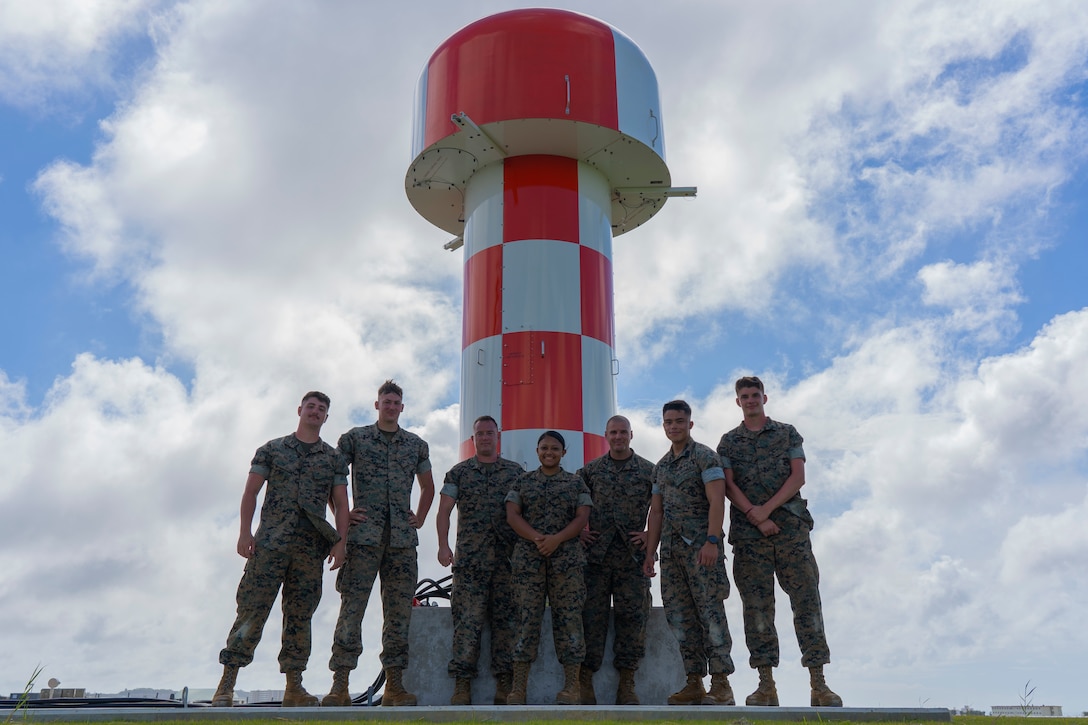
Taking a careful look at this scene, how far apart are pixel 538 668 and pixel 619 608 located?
771mm

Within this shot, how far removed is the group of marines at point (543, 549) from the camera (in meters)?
5.07

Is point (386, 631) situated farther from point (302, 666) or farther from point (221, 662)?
point (221, 662)

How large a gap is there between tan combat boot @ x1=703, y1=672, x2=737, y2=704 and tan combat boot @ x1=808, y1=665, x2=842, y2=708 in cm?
44

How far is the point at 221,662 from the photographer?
5.15 m

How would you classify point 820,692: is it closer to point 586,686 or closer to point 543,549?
point 586,686

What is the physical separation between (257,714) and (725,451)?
2.95 meters

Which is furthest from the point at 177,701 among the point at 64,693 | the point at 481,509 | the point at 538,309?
the point at 538,309

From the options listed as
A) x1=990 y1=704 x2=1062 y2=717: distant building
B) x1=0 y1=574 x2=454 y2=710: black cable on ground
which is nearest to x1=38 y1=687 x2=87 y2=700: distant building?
x1=0 y1=574 x2=454 y2=710: black cable on ground

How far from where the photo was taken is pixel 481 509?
561 cm

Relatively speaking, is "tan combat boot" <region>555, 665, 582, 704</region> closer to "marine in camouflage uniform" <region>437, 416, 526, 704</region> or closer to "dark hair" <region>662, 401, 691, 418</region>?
"marine in camouflage uniform" <region>437, 416, 526, 704</region>

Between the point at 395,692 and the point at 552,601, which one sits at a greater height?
the point at 552,601

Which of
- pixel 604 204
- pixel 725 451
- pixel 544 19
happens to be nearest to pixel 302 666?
pixel 725 451

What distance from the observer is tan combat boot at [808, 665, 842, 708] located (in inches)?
187

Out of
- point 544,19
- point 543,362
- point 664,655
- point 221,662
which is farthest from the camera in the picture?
point 544,19
